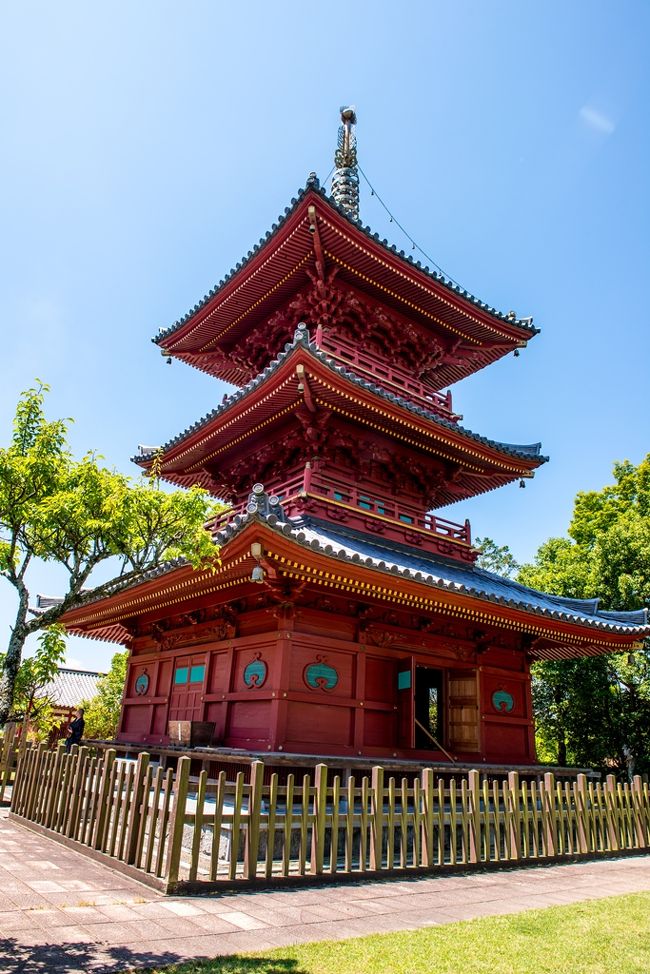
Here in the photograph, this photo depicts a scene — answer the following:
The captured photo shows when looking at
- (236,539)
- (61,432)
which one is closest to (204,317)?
(236,539)

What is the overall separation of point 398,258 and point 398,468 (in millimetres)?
5117

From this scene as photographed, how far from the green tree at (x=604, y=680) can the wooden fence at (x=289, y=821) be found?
1123 cm

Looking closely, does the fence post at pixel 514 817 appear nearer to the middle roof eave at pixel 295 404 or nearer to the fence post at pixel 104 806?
the fence post at pixel 104 806

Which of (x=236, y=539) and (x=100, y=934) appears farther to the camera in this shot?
(x=236, y=539)

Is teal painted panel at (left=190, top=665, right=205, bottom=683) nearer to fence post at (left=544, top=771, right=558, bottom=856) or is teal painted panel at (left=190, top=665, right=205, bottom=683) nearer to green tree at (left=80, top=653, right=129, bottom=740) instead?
fence post at (left=544, top=771, right=558, bottom=856)

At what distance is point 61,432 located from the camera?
6859 mm

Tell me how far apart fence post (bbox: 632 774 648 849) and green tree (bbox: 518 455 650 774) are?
9109mm

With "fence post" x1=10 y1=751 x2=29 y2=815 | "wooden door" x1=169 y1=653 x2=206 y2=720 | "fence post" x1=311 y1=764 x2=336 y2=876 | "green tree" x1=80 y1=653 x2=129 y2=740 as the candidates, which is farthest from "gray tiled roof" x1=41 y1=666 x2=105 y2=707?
"fence post" x1=311 y1=764 x2=336 y2=876

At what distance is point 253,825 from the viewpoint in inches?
285

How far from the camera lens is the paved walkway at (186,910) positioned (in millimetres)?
4801

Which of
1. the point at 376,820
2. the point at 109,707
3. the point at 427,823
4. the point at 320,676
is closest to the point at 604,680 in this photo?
the point at 320,676

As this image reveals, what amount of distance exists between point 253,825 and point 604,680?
19.3 meters

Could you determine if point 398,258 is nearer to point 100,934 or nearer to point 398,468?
point 398,468

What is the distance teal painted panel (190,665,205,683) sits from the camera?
13.7m
